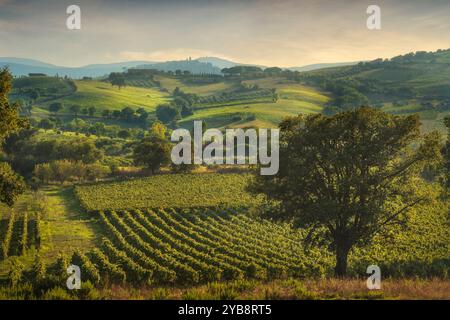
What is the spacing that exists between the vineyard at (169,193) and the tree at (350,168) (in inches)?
1223

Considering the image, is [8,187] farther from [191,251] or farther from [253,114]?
[253,114]

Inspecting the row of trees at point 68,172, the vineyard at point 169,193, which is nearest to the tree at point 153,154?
the vineyard at point 169,193

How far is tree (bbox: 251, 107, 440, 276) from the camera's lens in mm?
26906

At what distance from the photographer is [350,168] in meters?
27.8

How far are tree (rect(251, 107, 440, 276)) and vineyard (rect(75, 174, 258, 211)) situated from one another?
3106cm

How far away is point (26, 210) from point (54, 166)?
29517 millimetres

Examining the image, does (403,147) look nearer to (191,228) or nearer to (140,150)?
(191,228)

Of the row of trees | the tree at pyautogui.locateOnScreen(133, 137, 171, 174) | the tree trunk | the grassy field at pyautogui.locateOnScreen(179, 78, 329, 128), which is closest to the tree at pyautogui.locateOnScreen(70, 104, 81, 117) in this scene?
the grassy field at pyautogui.locateOnScreen(179, 78, 329, 128)

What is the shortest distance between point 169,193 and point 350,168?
5269 centimetres

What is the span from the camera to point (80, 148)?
102 metres

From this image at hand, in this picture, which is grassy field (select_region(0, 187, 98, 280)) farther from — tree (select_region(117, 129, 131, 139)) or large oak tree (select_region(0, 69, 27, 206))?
tree (select_region(117, 129, 131, 139))

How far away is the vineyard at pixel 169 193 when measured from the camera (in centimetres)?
6794

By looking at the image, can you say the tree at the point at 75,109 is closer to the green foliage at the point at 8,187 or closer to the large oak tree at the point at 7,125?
the large oak tree at the point at 7,125
